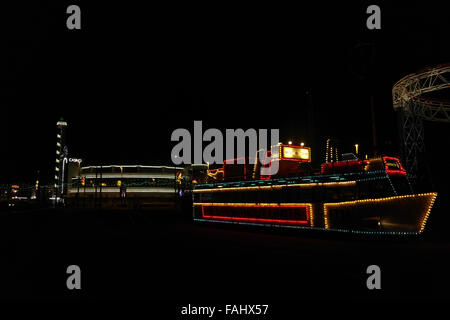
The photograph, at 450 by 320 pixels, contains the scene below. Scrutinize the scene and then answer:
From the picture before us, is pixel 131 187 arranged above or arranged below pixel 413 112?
below

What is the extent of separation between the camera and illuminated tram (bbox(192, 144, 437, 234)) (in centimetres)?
1299

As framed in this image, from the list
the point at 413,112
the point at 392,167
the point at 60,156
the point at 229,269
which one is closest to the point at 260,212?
the point at 392,167

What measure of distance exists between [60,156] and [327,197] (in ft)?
381

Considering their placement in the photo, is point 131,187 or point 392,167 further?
point 131,187

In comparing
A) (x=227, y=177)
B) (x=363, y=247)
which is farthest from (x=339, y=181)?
(x=227, y=177)

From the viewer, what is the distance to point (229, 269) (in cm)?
863

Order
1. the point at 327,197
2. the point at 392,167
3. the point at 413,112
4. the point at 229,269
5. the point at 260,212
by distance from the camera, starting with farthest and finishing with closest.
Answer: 1. the point at 413,112
2. the point at 260,212
3. the point at 327,197
4. the point at 392,167
5. the point at 229,269

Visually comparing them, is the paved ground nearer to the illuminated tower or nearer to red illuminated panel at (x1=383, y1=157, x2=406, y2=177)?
red illuminated panel at (x1=383, y1=157, x2=406, y2=177)

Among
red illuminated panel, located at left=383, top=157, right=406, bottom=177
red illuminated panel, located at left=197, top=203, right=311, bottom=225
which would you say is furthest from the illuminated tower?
red illuminated panel, located at left=383, top=157, right=406, bottom=177

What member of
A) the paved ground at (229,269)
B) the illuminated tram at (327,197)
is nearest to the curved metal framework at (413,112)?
the illuminated tram at (327,197)

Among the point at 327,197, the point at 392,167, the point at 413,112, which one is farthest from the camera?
the point at 413,112

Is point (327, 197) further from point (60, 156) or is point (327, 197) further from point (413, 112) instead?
point (60, 156)

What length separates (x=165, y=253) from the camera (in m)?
11.2
